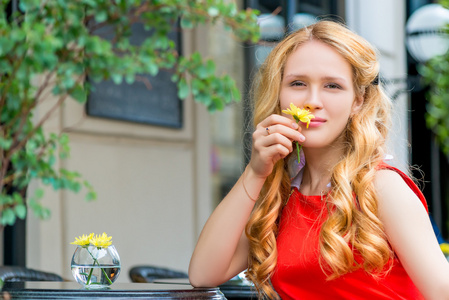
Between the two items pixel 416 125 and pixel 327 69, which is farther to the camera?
pixel 416 125

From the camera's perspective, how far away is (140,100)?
5535 mm

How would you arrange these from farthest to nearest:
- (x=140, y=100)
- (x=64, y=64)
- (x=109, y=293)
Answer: (x=140, y=100) → (x=64, y=64) → (x=109, y=293)

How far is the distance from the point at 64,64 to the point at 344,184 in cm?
197

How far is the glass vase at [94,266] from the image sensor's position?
1.92m

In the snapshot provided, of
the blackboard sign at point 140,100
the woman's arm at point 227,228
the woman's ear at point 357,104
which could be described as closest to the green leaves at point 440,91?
the blackboard sign at point 140,100

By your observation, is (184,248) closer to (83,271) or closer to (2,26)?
(2,26)

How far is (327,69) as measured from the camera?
1.99 metres

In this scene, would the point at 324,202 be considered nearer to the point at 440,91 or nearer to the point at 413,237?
the point at 413,237

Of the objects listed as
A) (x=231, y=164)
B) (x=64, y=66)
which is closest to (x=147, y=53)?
(x=64, y=66)

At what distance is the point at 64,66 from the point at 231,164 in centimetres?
371

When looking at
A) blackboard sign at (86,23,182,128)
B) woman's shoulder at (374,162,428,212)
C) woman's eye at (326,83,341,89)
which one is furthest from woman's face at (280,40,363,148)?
blackboard sign at (86,23,182,128)

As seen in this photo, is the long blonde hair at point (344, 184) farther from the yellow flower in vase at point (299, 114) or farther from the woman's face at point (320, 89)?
the yellow flower in vase at point (299, 114)

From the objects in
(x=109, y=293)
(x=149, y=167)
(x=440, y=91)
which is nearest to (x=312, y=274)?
(x=109, y=293)

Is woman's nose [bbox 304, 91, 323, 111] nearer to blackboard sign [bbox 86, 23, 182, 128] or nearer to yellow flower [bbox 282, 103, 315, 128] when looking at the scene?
yellow flower [bbox 282, 103, 315, 128]
